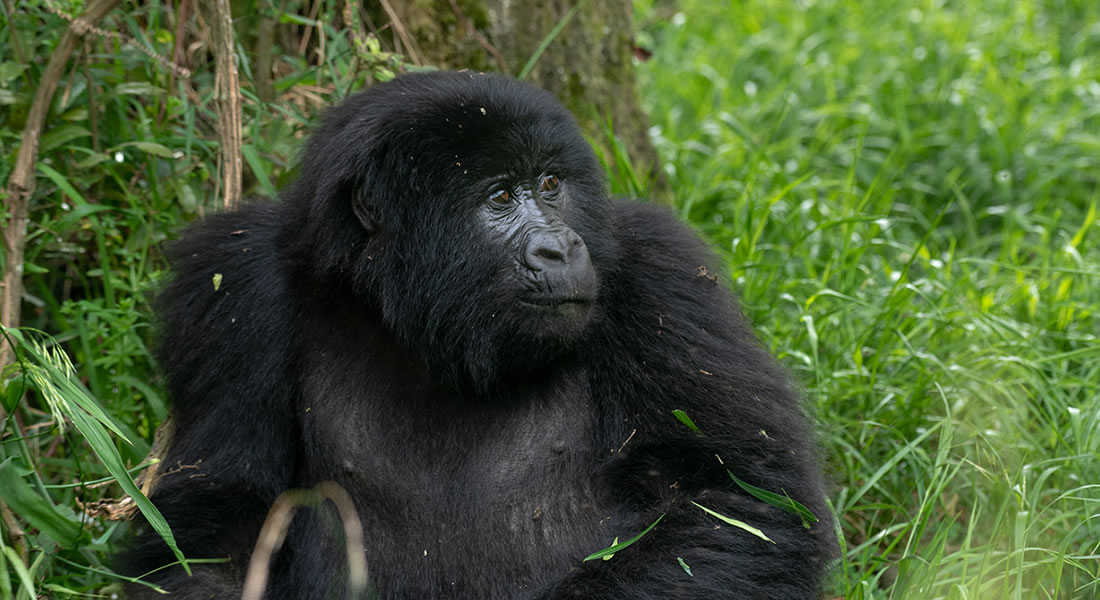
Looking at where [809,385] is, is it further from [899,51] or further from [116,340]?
[899,51]

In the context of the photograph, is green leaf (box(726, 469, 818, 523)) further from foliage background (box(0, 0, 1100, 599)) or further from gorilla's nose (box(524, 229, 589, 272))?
gorilla's nose (box(524, 229, 589, 272))

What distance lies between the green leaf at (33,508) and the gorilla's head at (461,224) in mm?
949

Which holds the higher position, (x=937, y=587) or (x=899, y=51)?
(x=899, y=51)

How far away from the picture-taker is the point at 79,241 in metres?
4.62

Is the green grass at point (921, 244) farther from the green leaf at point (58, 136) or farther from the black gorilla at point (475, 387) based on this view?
the green leaf at point (58, 136)

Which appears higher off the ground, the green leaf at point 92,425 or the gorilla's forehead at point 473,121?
the gorilla's forehead at point 473,121

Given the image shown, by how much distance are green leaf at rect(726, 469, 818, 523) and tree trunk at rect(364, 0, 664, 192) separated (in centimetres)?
218

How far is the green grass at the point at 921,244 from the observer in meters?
3.89

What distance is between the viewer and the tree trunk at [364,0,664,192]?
501 cm

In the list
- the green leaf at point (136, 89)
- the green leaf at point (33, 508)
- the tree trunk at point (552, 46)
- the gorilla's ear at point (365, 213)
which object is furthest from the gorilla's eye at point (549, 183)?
the green leaf at point (136, 89)

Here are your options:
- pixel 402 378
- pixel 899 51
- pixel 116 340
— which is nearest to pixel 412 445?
pixel 402 378

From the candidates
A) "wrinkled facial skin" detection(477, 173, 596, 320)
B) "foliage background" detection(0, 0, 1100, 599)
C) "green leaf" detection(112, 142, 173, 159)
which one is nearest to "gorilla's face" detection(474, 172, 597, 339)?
"wrinkled facial skin" detection(477, 173, 596, 320)

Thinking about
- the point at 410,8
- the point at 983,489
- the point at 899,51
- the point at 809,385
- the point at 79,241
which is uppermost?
the point at 410,8

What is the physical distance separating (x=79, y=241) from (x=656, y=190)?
2390 mm
